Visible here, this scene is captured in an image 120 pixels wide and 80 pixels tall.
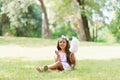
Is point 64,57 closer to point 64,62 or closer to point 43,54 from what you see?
point 64,62

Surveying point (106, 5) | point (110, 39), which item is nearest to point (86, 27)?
point (106, 5)

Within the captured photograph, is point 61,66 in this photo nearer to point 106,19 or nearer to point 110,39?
point 106,19

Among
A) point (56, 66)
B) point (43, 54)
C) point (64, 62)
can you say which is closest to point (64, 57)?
point (64, 62)

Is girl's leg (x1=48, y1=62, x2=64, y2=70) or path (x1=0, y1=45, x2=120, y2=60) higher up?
girl's leg (x1=48, y1=62, x2=64, y2=70)

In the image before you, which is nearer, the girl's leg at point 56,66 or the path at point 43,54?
the girl's leg at point 56,66

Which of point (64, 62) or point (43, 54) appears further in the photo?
point (43, 54)

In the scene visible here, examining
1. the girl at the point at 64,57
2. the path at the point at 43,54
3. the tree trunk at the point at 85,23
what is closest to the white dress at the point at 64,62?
the girl at the point at 64,57

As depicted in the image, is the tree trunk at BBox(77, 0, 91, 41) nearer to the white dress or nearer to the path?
the path

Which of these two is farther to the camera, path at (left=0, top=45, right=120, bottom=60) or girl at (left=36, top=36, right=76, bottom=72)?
path at (left=0, top=45, right=120, bottom=60)

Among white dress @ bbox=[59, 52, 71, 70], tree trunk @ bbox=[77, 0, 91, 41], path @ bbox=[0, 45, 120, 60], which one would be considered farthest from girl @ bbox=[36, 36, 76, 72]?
tree trunk @ bbox=[77, 0, 91, 41]

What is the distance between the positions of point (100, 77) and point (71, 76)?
588mm

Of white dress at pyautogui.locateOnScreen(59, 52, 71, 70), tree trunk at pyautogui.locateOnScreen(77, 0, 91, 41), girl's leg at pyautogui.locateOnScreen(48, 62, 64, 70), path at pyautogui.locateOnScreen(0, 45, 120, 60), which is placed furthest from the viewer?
tree trunk at pyautogui.locateOnScreen(77, 0, 91, 41)

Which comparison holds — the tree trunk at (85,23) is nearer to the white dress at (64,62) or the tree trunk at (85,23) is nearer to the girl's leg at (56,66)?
the white dress at (64,62)

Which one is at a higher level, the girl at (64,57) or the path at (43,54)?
the girl at (64,57)
